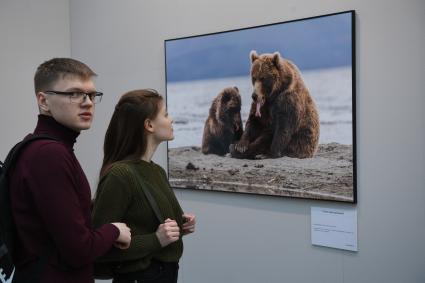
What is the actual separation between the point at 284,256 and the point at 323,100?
0.85 m

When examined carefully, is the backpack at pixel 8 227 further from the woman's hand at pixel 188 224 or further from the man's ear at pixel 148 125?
the woman's hand at pixel 188 224

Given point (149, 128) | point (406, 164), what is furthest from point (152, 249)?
point (406, 164)

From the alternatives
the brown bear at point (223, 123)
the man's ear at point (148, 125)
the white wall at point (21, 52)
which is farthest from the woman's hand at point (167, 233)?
the white wall at point (21, 52)

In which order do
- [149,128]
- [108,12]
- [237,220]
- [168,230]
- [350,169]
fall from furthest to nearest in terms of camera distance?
[108,12] → [237,220] → [350,169] → [149,128] → [168,230]

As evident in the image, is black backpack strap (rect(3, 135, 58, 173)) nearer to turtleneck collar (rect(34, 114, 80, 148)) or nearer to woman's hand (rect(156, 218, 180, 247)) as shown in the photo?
turtleneck collar (rect(34, 114, 80, 148))

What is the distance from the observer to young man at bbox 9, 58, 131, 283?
1100 mm


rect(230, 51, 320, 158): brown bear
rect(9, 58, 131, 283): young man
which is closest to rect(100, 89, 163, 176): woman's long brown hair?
rect(9, 58, 131, 283): young man

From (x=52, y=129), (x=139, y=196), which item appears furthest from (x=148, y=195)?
(x=52, y=129)

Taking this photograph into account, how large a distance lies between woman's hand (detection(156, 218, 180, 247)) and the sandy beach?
93 cm

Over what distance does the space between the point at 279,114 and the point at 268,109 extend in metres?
0.07

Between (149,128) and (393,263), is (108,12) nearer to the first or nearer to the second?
(149,128)

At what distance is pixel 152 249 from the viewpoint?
4.66 ft

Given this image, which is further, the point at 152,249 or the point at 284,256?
the point at 284,256

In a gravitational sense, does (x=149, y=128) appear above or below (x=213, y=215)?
above
